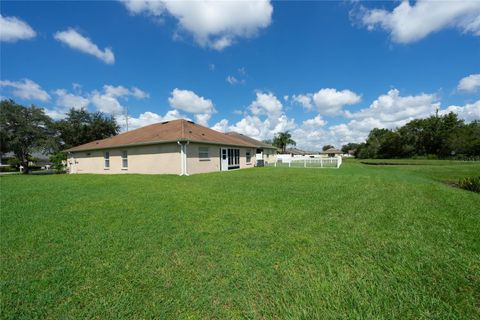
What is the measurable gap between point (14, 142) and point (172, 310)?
3547 cm

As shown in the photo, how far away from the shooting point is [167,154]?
51.6 feet

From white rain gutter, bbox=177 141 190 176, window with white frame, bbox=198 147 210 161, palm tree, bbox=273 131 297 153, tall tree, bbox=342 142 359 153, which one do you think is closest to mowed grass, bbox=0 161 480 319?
white rain gutter, bbox=177 141 190 176

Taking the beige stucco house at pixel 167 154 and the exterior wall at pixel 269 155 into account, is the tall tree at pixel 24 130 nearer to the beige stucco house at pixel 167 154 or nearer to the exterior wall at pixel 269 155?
the beige stucco house at pixel 167 154

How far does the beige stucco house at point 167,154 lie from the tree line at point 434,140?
46066 millimetres

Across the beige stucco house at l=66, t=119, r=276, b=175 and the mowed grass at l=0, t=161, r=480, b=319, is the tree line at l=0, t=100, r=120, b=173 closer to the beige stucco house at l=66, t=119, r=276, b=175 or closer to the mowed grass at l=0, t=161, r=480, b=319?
the beige stucco house at l=66, t=119, r=276, b=175

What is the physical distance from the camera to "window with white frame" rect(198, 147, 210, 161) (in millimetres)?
16484

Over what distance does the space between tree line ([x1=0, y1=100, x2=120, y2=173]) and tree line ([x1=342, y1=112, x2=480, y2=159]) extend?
215 feet

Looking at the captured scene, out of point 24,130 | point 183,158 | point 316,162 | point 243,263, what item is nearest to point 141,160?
point 183,158

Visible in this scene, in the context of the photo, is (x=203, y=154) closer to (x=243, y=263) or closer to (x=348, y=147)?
(x=243, y=263)

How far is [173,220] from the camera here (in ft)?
15.7

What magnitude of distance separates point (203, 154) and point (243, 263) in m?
14.3

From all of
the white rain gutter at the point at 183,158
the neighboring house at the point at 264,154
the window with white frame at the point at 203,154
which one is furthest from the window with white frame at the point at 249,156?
the white rain gutter at the point at 183,158

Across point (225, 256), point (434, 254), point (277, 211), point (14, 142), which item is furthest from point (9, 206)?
point (14, 142)

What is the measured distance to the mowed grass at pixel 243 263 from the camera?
214 centimetres
